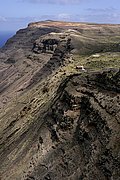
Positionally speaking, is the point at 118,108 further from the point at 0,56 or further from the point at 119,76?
the point at 0,56

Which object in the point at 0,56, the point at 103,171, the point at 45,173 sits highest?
the point at 103,171

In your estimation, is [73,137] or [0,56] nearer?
[73,137]

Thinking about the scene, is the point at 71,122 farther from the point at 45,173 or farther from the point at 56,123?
the point at 45,173

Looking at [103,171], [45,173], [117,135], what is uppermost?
[117,135]

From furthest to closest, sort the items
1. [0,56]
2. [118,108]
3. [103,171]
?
[0,56]
[118,108]
[103,171]

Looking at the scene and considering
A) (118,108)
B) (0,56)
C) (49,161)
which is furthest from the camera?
(0,56)

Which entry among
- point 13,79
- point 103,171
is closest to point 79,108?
point 103,171

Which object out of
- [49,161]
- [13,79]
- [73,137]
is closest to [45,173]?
[49,161]

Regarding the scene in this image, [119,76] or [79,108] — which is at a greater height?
[119,76]

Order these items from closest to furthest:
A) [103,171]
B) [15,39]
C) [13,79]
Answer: [103,171] < [13,79] < [15,39]
